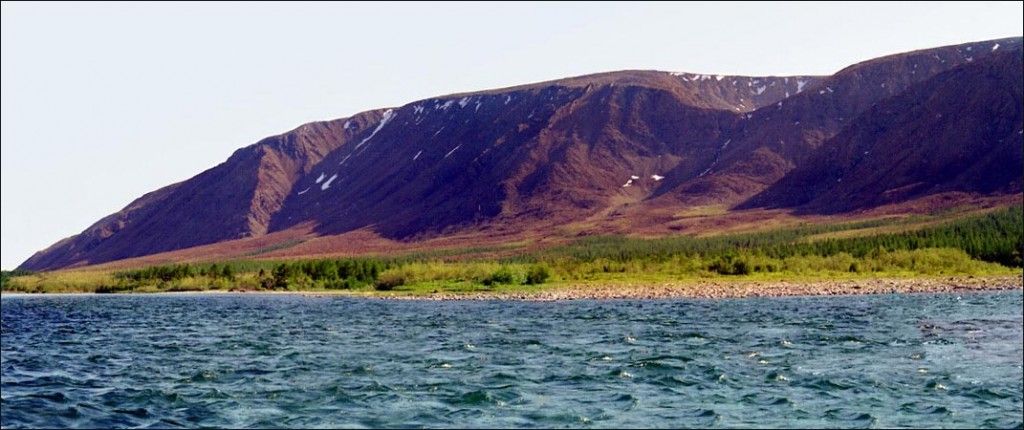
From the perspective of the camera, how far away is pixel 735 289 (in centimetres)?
8531

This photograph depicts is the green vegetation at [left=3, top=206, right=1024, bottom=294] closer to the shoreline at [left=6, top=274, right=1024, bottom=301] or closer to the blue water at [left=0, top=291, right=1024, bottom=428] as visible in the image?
the shoreline at [left=6, top=274, right=1024, bottom=301]

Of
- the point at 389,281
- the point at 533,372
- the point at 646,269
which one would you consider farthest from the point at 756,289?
the point at 533,372

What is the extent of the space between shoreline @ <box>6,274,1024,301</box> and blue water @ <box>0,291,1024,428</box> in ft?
80.9

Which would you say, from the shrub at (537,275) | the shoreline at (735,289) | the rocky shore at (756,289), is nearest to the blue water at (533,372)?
the shoreline at (735,289)

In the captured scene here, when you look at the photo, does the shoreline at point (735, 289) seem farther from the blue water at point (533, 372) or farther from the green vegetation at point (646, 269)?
the blue water at point (533, 372)

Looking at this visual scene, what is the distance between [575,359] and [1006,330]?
20.4 metres

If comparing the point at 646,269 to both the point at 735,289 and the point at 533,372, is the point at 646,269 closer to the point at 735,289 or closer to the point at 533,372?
the point at 735,289

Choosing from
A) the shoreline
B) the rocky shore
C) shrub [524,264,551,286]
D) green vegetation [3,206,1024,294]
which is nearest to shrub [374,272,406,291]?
green vegetation [3,206,1024,294]

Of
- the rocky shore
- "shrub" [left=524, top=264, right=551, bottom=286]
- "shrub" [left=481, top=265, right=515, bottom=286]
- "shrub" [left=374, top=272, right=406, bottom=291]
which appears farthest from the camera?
"shrub" [left=374, top=272, right=406, bottom=291]

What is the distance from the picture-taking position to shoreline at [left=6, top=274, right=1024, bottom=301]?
8013 cm

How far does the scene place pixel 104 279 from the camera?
133m

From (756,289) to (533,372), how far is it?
191ft

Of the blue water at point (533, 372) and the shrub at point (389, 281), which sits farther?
the shrub at point (389, 281)

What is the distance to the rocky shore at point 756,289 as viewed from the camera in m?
80.2
